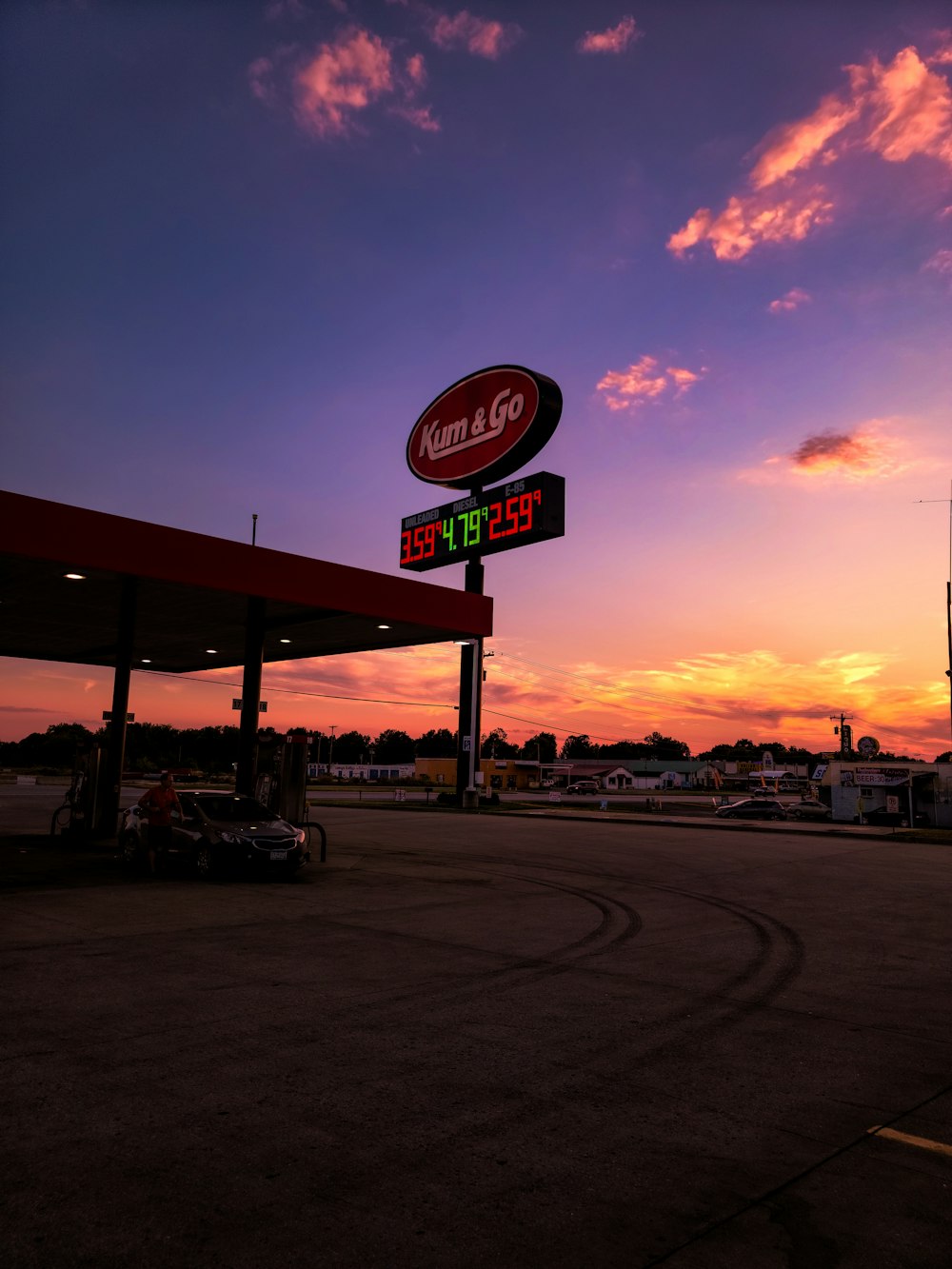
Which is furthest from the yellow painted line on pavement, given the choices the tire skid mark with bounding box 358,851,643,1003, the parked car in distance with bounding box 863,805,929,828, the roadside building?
the roadside building

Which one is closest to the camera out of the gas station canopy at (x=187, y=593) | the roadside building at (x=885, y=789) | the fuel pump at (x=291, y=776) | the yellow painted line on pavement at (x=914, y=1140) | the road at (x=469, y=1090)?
the road at (x=469, y=1090)

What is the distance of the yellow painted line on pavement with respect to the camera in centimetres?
443

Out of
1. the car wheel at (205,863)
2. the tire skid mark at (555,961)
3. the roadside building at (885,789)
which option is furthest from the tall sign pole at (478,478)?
the tire skid mark at (555,961)

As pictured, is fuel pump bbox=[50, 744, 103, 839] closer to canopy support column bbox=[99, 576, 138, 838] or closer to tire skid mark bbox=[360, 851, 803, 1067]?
canopy support column bbox=[99, 576, 138, 838]

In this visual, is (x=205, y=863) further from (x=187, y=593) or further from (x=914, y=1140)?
(x=914, y=1140)

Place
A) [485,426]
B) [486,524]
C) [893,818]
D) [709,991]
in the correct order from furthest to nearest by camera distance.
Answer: [893,818], [485,426], [486,524], [709,991]

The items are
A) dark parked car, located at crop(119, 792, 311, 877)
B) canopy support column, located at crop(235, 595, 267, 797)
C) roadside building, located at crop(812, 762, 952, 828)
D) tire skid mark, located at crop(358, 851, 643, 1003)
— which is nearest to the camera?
tire skid mark, located at crop(358, 851, 643, 1003)

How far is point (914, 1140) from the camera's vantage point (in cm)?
453

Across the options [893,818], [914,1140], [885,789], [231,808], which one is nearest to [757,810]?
[885,789]

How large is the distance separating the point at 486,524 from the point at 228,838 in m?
24.5

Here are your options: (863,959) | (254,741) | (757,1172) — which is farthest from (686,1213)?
(254,741)

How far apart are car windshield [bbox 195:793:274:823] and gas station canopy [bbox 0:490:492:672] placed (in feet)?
13.6

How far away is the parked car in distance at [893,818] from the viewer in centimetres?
3862

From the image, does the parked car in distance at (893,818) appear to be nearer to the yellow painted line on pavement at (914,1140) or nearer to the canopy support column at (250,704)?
the canopy support column at (250,704)
